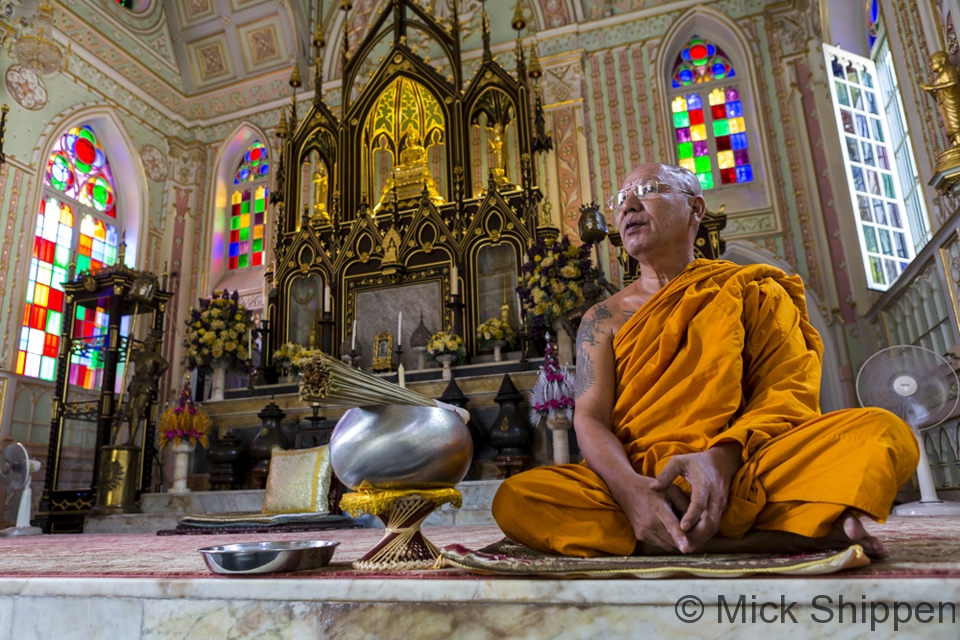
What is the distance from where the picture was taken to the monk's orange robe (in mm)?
1205

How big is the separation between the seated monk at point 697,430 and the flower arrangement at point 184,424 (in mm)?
5167

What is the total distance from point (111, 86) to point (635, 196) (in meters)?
10.8

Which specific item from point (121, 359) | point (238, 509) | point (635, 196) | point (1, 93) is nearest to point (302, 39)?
point (1, 93)

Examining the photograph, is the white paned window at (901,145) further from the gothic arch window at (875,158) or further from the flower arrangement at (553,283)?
the flower arrangement at (553,283)

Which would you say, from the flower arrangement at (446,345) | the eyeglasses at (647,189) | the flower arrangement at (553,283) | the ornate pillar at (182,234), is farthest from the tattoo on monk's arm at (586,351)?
the ornate pillar at (182,234)

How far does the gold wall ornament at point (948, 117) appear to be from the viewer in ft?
13.5

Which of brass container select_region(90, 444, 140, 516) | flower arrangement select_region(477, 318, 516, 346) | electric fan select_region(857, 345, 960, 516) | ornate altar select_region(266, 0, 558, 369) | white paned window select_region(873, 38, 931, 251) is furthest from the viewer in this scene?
ornate altar select_region(266, 0, 558, 369)

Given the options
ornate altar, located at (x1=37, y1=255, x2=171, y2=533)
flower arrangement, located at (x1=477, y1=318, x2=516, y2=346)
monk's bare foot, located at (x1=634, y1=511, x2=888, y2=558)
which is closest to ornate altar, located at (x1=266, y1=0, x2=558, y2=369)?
flower arrangement, located at (x1=477, y1=318, x2=516, y2=346)

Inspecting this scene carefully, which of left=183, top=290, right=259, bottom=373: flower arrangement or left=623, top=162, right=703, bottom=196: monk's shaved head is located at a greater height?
left=183, top=290, right=259, bottom=373: flower arrangement

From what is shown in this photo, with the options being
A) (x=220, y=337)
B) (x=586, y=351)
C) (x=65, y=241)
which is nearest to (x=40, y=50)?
(x=65, y=241)

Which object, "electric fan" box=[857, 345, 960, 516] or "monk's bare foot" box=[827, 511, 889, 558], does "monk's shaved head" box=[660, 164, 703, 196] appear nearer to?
"monk's bare foot" box=[827, 511, 889, 558]

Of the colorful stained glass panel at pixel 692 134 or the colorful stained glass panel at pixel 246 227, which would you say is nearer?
the colorful stained glass panel at pixel 692 134

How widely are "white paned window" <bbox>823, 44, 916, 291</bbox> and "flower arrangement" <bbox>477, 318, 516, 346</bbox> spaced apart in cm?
444

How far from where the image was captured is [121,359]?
721 centimetres
